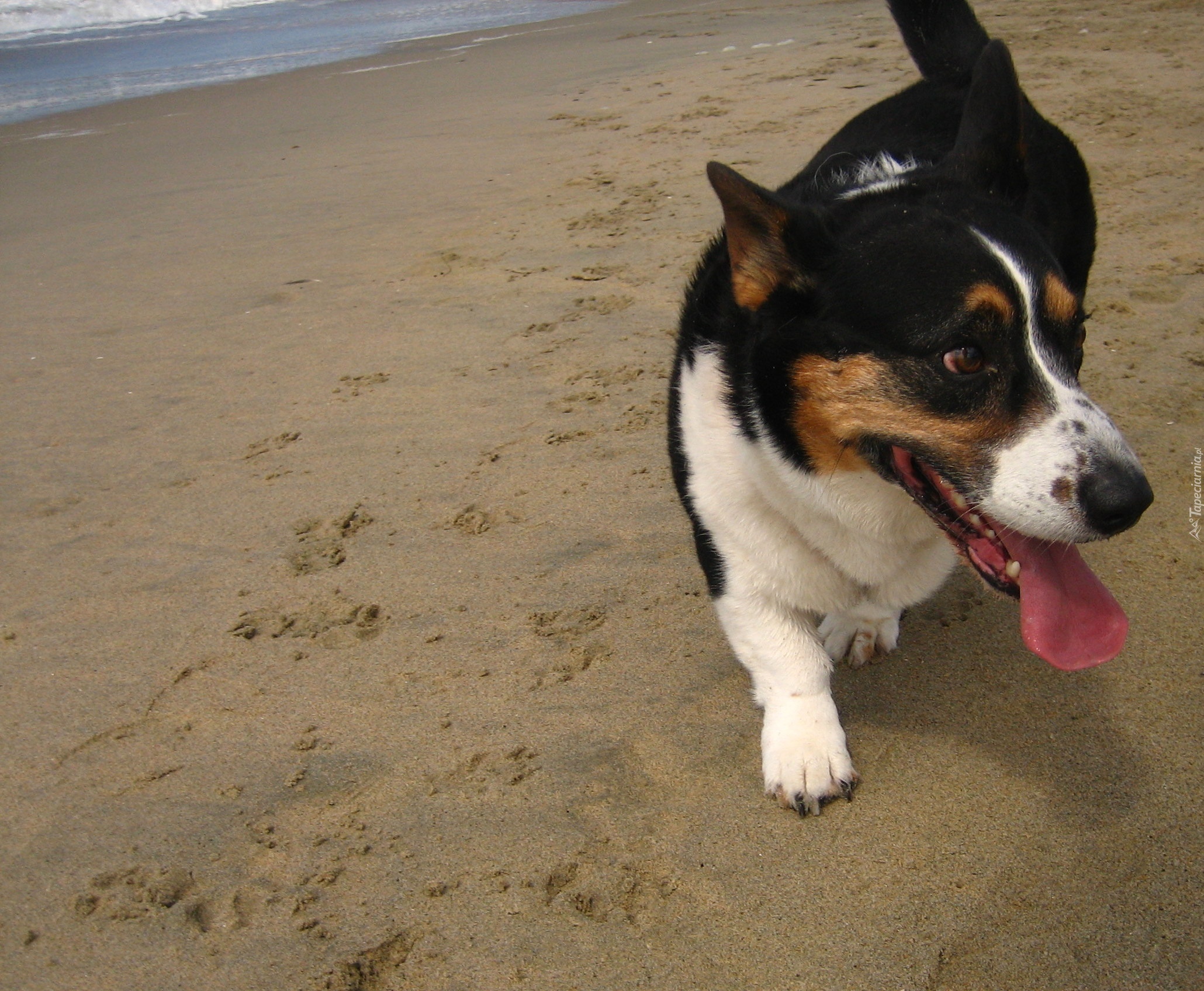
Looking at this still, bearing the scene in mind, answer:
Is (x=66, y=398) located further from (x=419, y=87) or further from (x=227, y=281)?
(x=419, y=87)

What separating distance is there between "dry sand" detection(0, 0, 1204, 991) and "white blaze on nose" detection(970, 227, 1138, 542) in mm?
650

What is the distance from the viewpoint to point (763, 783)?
212cm

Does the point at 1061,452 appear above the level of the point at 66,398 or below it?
above

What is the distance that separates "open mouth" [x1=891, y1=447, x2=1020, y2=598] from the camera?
1.85 meters

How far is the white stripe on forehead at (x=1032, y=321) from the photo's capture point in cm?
174

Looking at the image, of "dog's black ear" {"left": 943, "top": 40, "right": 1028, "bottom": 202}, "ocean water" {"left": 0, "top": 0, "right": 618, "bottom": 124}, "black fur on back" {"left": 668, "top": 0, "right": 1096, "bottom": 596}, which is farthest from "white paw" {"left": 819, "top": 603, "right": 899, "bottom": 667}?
"ocean water" {"left": 0, "top": 0, "right": 618, "bottom": 124}

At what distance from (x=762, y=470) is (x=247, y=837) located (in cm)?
127

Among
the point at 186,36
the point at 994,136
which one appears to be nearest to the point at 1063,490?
the point at 994,136

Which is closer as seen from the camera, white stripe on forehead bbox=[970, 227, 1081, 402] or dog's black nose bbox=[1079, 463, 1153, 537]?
dog's black nose bbox=[1079, 463, 1153, 537]

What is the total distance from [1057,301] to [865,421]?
389mm

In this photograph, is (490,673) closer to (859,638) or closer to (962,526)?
(859,638)

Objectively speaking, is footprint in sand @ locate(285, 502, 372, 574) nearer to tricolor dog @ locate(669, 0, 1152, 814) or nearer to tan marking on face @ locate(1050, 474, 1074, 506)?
tricolor dog @ locate(669, 0, 1152, 814)

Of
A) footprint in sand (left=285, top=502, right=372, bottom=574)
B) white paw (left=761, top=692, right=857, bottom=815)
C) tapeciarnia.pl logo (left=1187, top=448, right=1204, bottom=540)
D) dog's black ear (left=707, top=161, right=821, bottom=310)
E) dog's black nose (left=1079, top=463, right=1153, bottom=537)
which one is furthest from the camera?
footprint in sand (left=285, top=502, right=372, bottom=574)

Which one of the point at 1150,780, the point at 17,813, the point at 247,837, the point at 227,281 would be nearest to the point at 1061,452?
the point at 1150,780
